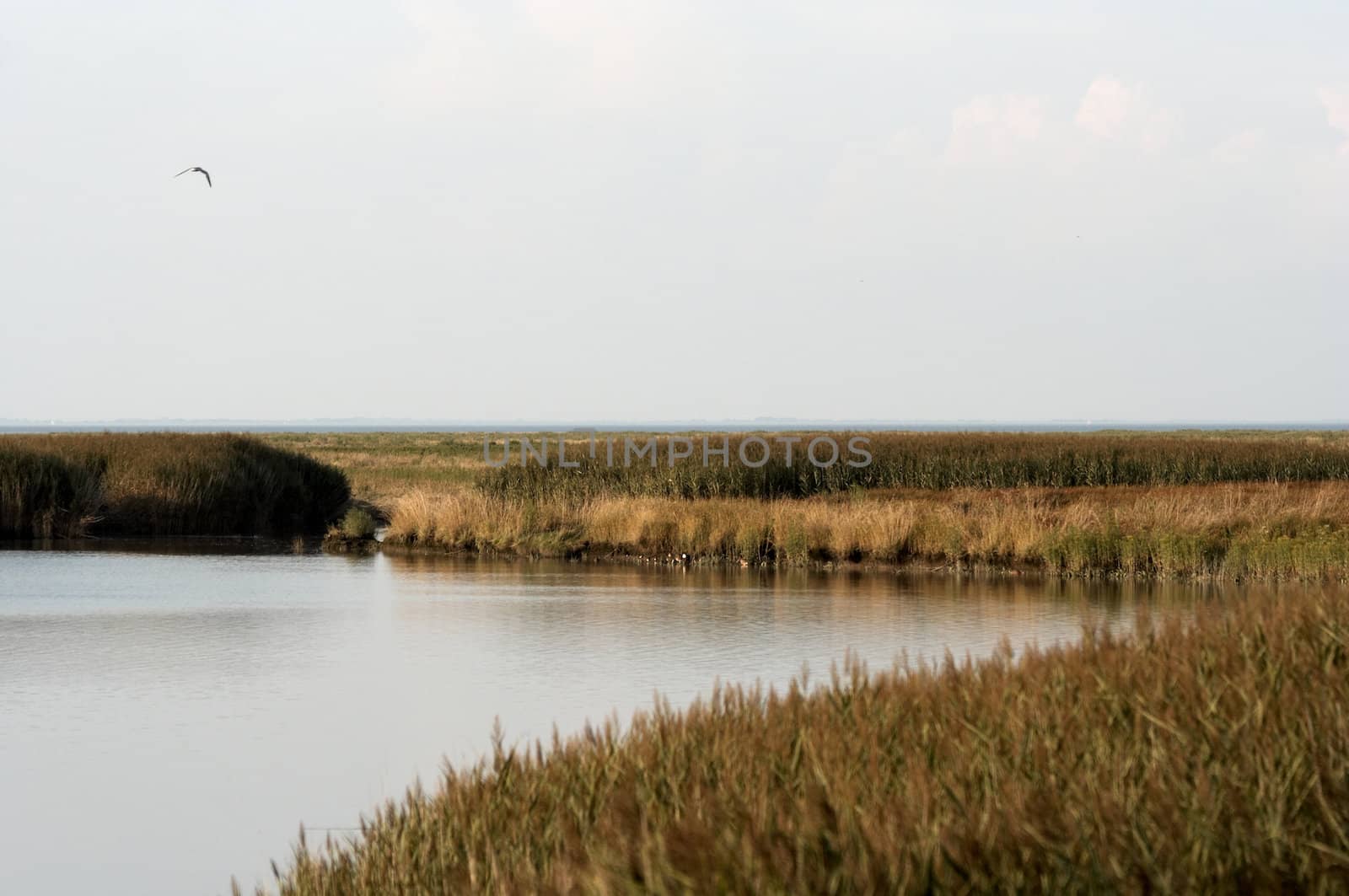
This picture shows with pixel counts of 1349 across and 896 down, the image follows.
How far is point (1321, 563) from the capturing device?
22203 mm

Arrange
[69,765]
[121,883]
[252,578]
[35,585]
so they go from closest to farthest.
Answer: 1. [121,883]
2. [69,765]
3. [35,585]
4. [252,578]

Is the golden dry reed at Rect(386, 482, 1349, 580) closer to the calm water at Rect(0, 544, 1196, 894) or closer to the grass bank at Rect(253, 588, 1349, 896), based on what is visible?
the calm water at Rect(0, 544, 1196, 894)

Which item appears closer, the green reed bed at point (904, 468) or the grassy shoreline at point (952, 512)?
the grassy shoreline at point (952, 512)

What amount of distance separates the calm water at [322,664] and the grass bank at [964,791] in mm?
1174

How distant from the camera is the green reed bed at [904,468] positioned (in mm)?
35062

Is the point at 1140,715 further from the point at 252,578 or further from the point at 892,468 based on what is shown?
the point at 892,468

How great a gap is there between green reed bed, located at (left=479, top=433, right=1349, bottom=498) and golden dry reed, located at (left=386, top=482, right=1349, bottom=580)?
1953 mm

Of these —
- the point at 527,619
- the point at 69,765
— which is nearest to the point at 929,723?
the point at 69,765

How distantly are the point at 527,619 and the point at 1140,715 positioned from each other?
50.2 feet

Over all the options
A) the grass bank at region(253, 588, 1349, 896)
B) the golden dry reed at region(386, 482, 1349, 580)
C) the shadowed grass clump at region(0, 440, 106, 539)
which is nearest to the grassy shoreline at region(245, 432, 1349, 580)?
the golden dry reed at region(386, 482, 1349, 580)

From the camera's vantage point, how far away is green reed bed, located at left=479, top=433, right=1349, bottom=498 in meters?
35.1

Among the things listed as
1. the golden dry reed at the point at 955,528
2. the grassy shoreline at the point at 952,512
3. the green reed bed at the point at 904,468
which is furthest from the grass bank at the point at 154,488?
the golden dry reed at the point at 955,528

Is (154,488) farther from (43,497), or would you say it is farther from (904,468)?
(904,468)

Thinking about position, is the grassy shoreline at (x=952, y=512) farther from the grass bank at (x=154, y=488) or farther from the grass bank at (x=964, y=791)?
the grass bank at (x=964, y=791)
